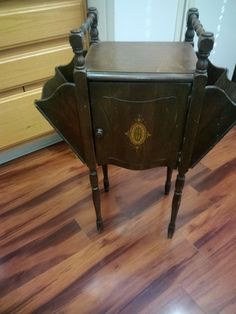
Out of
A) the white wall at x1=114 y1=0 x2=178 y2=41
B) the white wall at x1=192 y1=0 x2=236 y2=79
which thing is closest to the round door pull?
the white wall at x1=114 y1=0 x2=178 y2=41

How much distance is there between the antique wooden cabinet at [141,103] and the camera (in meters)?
0.70

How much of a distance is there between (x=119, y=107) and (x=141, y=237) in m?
0.66

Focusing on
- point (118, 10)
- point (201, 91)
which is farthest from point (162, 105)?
point (118, 10)

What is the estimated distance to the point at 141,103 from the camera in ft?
2.43

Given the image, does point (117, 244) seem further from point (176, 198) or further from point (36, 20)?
point (36, 20)

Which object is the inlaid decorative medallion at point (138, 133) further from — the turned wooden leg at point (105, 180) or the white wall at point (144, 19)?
the white wall at point (144, 19)

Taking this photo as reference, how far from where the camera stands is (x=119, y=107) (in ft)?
2.49

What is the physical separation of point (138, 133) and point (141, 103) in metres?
0.11

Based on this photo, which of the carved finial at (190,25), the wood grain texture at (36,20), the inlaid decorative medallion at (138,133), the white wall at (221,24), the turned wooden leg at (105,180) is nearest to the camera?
the inlaid decorative medallion at (138,133)

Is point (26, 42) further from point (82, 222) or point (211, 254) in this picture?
point (211, 254)

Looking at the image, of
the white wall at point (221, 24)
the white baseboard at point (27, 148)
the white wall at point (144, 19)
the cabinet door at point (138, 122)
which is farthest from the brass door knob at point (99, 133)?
the white wall at point (221, 24)

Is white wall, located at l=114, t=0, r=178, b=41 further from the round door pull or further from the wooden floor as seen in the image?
the wooden floor

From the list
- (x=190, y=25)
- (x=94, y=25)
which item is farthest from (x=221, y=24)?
(x=94, y=25)

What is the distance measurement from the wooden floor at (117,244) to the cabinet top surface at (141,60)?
2.36ft
